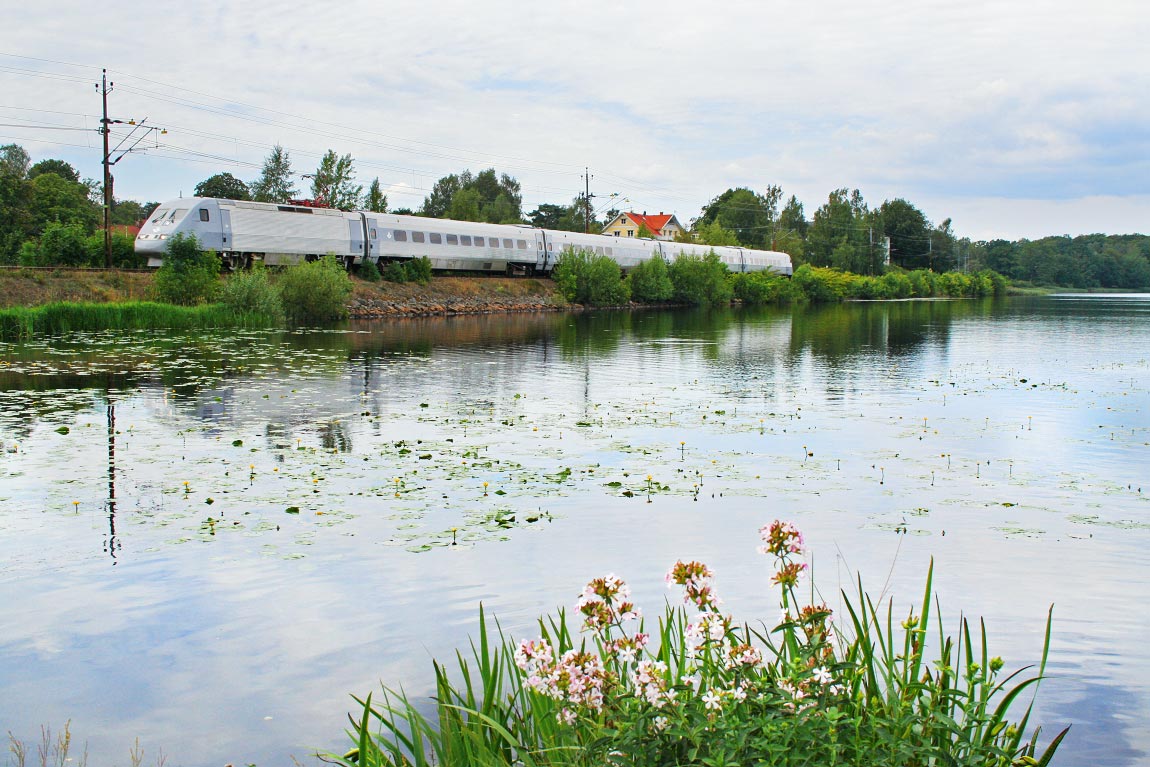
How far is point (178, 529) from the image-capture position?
9.45 m

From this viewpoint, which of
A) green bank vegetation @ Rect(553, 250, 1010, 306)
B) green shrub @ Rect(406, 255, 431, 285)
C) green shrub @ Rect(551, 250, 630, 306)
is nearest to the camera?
green shrub @ Rect(406, 255, 431, 285)

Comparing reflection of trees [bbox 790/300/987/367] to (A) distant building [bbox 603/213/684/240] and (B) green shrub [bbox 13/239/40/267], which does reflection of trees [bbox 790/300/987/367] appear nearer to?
(B) green shrub [bbox 13/239/40/267]

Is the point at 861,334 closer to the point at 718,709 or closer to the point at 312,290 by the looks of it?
the point at 312,290

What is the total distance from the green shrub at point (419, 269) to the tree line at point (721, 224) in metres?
14.8

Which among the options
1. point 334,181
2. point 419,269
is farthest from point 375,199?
point 419,269

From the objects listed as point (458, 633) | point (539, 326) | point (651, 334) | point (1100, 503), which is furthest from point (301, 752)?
point (539, 326)

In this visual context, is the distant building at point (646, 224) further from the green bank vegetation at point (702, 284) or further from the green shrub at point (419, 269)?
the green shrub at point (419, 269)

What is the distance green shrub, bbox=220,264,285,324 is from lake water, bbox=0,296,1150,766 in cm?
1905

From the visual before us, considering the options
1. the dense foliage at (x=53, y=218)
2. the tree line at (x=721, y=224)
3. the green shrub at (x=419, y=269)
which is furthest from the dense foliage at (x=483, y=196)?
the green shrub at (x=419, y=269)

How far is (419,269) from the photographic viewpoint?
56.5m

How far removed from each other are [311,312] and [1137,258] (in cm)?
16849

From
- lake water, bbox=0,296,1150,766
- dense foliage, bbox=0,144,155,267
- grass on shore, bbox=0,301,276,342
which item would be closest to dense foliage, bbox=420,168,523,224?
dense foliage, bbox=0,144,155,267

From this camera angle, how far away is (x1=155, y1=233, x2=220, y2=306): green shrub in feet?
132

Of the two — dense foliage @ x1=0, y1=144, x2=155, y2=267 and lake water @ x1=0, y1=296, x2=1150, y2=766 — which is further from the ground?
dense foliage @ x1=0, y1=144, x2=155, y2=267
